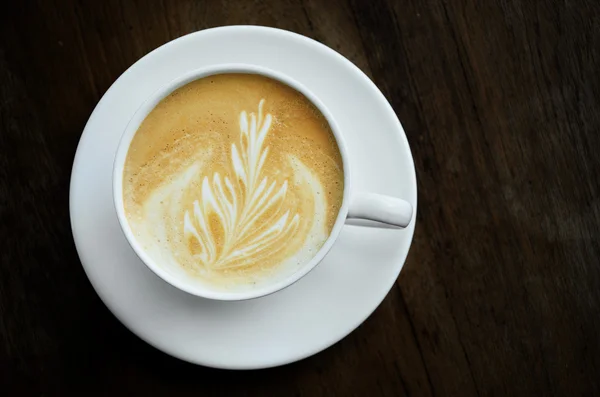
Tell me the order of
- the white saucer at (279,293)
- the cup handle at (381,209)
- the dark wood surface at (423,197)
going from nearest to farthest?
the cup handle at (381,209) < the white saucer at (279,293) < the dark wood surface at (423,197)

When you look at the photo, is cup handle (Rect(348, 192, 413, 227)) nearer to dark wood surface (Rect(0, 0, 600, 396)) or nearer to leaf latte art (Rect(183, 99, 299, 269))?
leaf latte art (Rect(183, 99, 299, 269))

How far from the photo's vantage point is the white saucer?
3.81ft

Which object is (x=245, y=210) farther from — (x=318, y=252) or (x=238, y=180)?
(x=318, y=252)

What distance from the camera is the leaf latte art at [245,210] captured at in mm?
1091

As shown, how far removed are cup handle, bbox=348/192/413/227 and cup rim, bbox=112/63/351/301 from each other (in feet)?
0.06

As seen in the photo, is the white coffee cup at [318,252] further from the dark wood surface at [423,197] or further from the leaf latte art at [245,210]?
the dark wood surface at [423,197]

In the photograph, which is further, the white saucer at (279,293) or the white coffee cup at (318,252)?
the white saucer at (279,293)

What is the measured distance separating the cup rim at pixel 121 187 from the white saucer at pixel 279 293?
112 mm

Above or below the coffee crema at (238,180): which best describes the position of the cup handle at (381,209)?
below

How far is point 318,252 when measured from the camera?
104 centimetres

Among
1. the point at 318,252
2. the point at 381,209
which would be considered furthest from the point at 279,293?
the point at 381,209

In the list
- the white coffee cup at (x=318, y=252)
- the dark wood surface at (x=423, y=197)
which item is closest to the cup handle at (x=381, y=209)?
the white coffee cup at (x=318, y=252)

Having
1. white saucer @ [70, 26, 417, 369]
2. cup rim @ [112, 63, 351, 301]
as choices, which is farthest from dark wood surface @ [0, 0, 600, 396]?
cup rim @ [112, 63, 351, 301]

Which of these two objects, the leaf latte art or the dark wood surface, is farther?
Result: the dark wood surface
